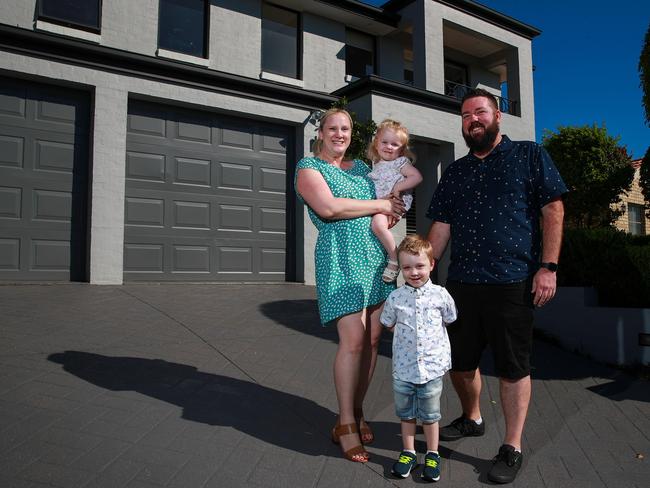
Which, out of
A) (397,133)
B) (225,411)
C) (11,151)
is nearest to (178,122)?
(11,151)

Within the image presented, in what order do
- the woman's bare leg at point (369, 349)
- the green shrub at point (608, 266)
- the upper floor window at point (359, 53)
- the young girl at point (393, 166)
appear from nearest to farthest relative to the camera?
the woman's bare leg at point (369, 349) < the young girl at point (393, 166) < the green shrub at point (608, 266) < the upper floor window at point (359, 53)

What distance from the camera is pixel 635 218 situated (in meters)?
23.1

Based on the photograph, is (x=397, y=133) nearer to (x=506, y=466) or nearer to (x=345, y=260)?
(x=345, y=260)

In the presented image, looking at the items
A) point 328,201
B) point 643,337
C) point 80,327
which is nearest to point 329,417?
point 328,201

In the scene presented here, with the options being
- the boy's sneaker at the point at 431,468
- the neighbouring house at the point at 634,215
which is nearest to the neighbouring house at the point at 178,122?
the boy's sneaker at the point at 431,468

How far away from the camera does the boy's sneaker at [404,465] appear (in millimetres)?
2914

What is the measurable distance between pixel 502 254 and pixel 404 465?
1397 millimetres

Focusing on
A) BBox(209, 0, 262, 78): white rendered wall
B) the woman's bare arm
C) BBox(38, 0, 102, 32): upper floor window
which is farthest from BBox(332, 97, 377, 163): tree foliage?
the woman's bare arm

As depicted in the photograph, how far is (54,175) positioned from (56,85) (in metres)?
1.57

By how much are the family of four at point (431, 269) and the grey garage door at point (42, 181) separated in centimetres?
673

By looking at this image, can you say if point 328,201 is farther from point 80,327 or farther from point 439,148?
point 439,148

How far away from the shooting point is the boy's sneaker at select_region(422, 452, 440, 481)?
289 cm

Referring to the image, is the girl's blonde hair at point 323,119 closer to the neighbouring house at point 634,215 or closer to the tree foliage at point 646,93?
the tree foliage at point 646,93

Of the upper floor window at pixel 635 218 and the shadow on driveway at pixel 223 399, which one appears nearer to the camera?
the shadow on driveway at pixel 223 399
